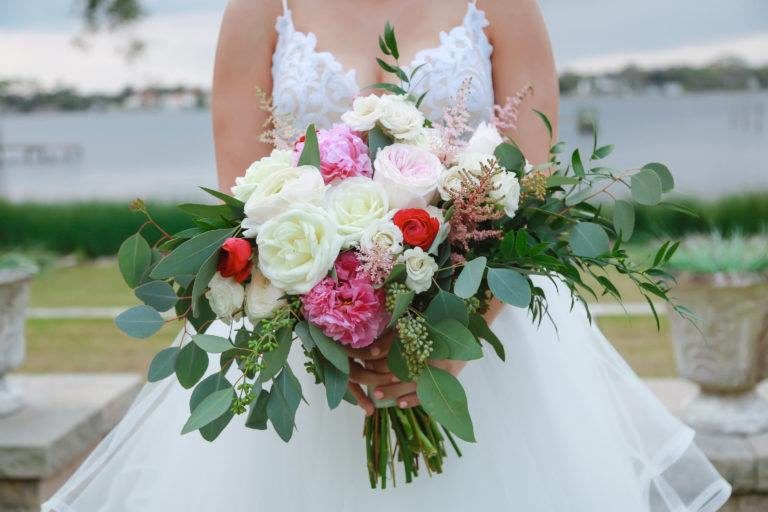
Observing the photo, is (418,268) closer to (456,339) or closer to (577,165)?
(456,339)

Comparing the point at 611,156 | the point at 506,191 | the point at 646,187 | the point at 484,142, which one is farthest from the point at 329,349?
the point at 611,156

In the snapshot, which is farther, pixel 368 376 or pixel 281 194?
pixel 368 376

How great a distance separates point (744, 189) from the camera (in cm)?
989

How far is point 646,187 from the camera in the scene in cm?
146

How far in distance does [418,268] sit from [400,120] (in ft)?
1.09

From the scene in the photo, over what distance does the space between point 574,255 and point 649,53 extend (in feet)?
63.8

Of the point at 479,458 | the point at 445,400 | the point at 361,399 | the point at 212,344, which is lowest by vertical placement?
the point at 479,458

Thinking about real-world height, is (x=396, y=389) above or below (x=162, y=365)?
below

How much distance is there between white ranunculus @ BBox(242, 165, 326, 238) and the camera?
55.3 inches

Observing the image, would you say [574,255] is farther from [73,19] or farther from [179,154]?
[179,154]

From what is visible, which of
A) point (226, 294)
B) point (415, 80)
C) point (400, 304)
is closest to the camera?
point (400, 304)

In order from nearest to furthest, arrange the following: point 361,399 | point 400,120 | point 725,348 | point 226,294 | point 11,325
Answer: point 226,294 → point 400,120 → point 361,399 → point 725,348 → point 11,325

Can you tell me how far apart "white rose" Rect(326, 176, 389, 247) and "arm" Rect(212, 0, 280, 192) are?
74 centimetres

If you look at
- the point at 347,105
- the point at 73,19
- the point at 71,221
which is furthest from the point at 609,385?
the point at 73,19
